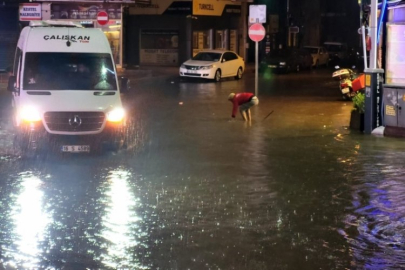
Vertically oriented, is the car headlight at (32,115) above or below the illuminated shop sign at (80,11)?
below

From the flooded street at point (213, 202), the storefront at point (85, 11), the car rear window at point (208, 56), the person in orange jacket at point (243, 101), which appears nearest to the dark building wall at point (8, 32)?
the storefront at point (85, 11)

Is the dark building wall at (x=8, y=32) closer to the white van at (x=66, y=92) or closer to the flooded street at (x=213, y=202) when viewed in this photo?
the flooded street at (x=213, y=202)

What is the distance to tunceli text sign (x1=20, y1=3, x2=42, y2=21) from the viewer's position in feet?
108

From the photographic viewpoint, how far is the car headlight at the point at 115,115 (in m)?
12.5

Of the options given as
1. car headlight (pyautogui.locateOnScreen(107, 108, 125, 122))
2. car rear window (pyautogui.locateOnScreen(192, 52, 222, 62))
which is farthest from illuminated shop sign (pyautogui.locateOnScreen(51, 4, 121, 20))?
car headlight (pyautogui.locateOnScreen(107, 108, 125, 122))

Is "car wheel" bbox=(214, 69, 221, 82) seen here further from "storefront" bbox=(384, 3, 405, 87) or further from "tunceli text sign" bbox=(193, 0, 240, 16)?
"storefront" bbox=(384, 3, 405, 87)

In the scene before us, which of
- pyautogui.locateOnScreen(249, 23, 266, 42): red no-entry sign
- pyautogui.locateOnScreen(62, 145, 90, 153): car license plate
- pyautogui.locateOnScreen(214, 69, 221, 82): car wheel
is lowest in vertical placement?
pyautogui.locateOnScreen(62, 145, 90, 153): car license plate

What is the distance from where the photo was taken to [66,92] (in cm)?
1276

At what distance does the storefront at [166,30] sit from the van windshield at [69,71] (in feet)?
91.7

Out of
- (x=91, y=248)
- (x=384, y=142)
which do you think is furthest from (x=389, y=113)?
(x=91, y=248)

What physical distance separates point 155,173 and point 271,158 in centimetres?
240

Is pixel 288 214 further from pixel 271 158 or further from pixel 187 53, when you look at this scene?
pixel 187 53

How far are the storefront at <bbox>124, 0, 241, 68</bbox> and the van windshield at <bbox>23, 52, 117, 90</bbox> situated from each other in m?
27.9

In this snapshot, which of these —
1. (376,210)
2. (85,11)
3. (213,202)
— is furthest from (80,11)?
(376,210)
